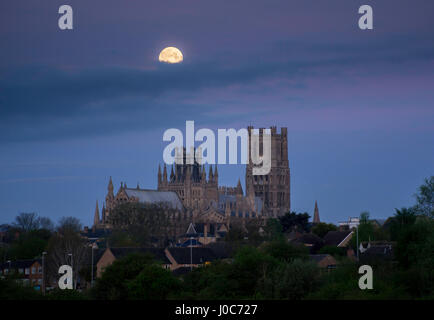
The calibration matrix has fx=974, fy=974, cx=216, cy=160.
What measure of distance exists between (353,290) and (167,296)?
41.1 ft

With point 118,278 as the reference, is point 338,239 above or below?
above

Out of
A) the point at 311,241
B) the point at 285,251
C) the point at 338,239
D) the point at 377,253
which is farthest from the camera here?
the point at 338,239

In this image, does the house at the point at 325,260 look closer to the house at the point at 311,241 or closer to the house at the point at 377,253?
the house at the point at 377,253

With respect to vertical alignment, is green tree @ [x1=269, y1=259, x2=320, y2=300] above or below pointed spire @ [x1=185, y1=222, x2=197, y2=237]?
below

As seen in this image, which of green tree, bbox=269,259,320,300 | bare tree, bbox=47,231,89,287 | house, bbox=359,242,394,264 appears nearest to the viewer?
green tree, bbox=269,259,320,300

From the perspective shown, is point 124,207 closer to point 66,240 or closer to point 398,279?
point 66,240

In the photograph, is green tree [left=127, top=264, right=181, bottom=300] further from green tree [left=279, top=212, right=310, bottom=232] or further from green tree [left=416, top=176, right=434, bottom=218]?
green tree [left=279, top=212, right=310, bottom=232]

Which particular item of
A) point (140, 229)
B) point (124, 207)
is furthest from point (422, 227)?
point (124, 207)

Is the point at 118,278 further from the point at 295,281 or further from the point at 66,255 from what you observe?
the point at 66,255

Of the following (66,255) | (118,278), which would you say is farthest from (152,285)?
(66,255)

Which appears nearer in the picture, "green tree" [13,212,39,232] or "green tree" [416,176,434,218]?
"green tree" [416,176,434,218]

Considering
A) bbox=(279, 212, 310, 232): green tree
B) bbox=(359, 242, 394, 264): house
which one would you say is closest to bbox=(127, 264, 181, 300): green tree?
bbox=(359, 242, 394, 264): house

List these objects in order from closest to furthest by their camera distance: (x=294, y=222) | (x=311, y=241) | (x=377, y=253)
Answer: (x=377, y=253) → (x=311, y=241) → (x=294, y=222)
